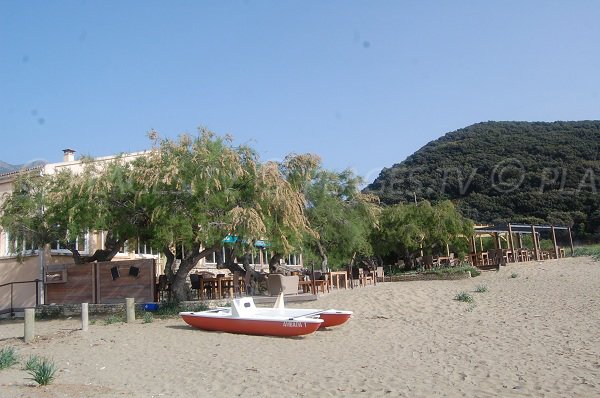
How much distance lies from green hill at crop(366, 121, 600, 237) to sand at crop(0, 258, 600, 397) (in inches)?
1647

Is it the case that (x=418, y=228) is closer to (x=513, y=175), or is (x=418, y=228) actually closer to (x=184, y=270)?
(x=184, y=270)

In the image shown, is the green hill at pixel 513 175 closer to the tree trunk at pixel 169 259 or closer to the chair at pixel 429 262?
the chair at pixel 429 262

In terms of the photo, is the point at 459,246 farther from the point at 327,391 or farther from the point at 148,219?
the point at 327,391

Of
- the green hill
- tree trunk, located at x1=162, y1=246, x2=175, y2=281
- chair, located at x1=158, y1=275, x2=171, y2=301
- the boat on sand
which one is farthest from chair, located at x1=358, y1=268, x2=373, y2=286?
the green hill

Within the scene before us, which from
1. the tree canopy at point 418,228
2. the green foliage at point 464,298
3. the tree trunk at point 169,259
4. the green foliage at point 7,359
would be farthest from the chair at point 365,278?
the green foliage at point 7,359

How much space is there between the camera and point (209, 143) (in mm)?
14625

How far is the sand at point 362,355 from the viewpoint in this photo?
755 centimetres

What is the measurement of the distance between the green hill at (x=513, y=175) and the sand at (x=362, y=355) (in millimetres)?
41846

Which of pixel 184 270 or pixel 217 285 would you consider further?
pixel 217 285

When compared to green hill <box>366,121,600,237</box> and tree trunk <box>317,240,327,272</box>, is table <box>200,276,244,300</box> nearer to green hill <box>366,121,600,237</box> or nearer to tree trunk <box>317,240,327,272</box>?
tree trunk <box>317,240,327,272</box>

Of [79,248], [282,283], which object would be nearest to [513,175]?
[282,283]

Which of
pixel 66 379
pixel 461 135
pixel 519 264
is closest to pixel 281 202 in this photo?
pixel 66 379

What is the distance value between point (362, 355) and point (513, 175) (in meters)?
60.6

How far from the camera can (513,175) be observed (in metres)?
65.4
